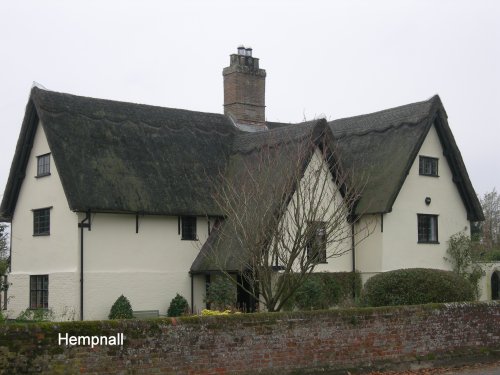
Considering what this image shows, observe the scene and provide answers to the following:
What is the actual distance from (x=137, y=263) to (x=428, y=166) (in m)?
12.4

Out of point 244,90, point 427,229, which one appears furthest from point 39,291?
point 427,229

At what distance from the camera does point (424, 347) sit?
17.8 metres

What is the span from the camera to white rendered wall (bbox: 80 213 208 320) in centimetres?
2581

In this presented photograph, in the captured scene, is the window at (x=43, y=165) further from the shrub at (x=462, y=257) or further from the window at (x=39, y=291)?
the shrub at (x=462, y=257)

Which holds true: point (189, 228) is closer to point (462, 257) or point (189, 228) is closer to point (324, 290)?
point (324, 290)

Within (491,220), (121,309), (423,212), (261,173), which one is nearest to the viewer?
(261,173)

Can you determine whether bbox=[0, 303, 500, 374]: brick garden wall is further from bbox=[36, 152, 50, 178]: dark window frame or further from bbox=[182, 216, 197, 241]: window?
bbox=[36, 152, 50, 178]: dark window frame

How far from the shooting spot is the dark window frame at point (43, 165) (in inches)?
1080

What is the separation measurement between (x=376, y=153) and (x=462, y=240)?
16.9 feet

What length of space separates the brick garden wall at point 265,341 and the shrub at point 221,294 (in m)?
9.24

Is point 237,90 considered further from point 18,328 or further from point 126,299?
point 18,328

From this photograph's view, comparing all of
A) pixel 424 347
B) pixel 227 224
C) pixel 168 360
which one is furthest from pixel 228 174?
pixel 168 360

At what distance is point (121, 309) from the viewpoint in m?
25.4

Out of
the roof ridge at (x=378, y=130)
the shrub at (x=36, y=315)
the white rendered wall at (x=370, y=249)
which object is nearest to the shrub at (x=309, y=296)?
the white rendered wall at (x=370, y=249)
